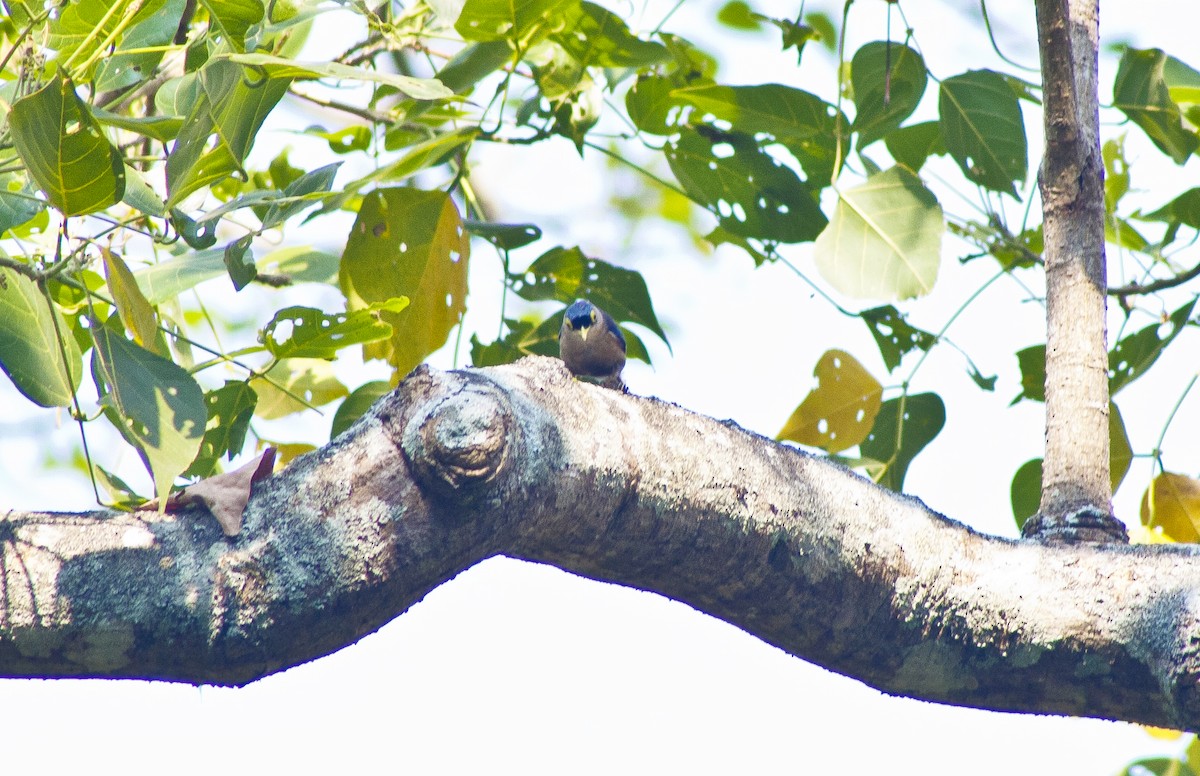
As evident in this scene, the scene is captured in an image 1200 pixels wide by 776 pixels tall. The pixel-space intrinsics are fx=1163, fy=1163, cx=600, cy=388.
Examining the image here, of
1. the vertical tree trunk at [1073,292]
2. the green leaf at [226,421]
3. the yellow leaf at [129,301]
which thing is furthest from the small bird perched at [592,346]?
the yellow leaf at [129,301]

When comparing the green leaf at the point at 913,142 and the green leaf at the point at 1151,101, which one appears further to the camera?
the green leaf at the point at 913,142

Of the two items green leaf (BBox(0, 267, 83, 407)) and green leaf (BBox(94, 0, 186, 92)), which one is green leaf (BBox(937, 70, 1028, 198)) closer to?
green leaf (BBox(94, 0, 186, 92))

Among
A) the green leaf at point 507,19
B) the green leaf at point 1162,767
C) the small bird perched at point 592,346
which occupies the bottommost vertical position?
the green leaf at point 1162,767

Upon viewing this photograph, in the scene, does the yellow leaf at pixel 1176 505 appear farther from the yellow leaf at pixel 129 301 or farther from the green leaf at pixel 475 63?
the yellow leaf at pixel 129 301

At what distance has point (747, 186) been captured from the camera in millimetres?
2646

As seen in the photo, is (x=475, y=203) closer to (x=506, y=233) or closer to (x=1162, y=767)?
(x=506, y=233)

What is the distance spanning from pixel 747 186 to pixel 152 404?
1.50 metres

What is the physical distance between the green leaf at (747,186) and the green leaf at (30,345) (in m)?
1.44

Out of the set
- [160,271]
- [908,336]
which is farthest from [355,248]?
[908,336]

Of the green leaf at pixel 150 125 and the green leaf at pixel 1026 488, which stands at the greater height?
the green leaf at pixel 150 125

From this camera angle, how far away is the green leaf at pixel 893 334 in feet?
9.34

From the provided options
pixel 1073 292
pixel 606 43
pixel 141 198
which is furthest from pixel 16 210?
pixel 1073 292

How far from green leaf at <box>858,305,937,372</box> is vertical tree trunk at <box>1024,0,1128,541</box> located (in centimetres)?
58

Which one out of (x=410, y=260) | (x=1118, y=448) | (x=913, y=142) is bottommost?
(x=1118, y=448)
